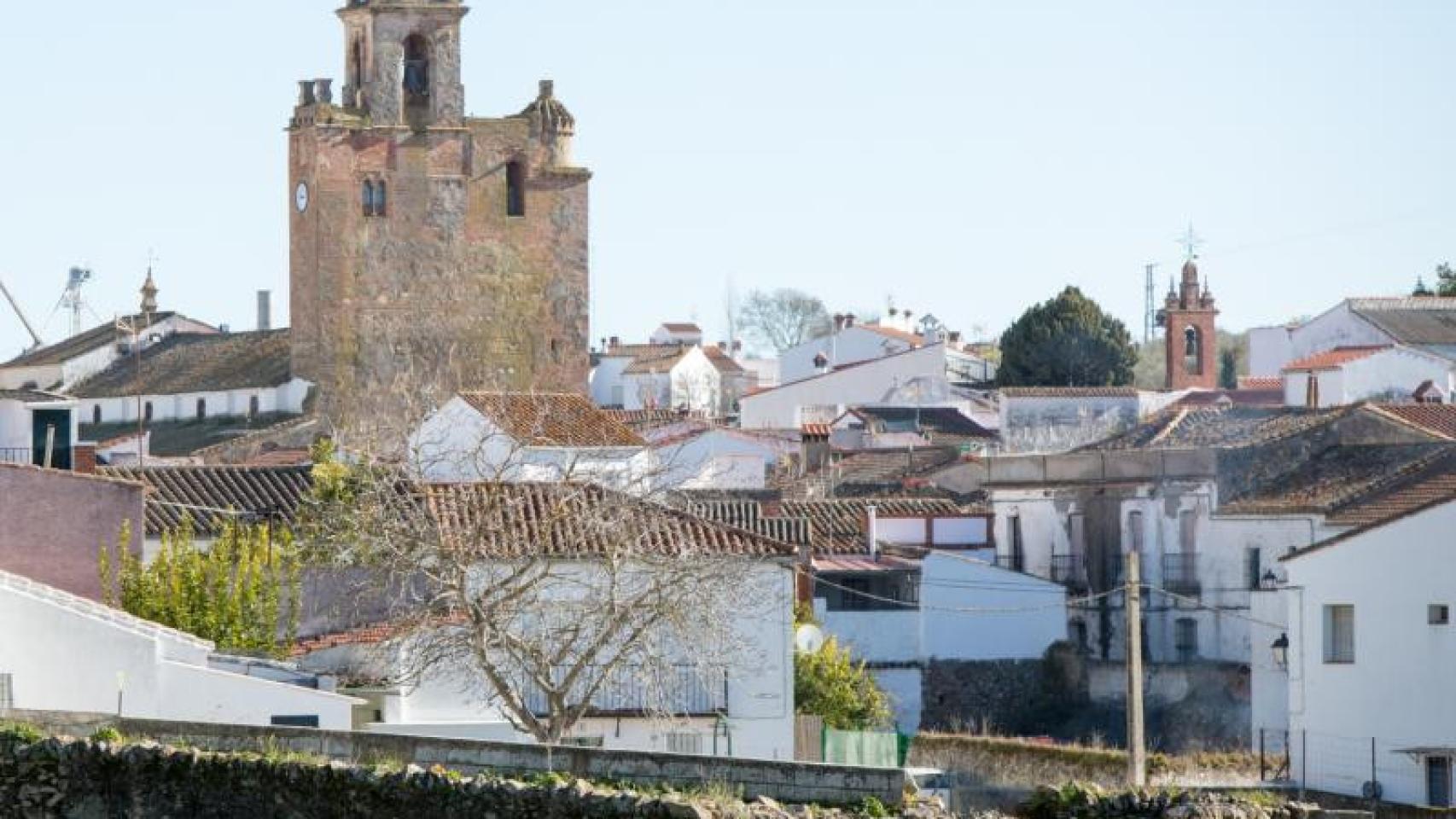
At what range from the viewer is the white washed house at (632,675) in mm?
31562

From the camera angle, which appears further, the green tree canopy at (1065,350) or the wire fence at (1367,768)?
the green tree canopy at (1065,350)

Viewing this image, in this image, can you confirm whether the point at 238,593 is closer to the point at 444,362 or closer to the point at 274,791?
the point at 274,791

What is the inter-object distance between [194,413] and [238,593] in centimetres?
4422

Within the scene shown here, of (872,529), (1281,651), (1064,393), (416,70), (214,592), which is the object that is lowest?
(1281,651)

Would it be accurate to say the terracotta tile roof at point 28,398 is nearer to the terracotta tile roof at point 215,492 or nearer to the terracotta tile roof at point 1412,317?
the terracotta tile roof at point 215,492

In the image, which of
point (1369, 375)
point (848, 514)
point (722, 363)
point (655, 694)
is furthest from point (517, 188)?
point (655, 694)

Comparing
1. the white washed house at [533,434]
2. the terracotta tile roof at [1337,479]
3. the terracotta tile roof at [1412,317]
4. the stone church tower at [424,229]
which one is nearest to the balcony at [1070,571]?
the terracotta tile roof at [1337,479]

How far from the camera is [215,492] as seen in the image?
4272 centimetres

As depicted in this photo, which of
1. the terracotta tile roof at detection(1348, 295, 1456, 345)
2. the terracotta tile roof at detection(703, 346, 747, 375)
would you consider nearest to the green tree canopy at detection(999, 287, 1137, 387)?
the terracotta tile roof at detection(1348, 295, 1456, 345)

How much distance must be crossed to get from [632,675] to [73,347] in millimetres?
57801

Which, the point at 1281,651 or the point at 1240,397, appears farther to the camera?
the point at 1240,397

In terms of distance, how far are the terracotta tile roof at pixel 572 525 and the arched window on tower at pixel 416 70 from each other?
4327 centimetres

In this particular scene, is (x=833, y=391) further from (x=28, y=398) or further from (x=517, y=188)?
(x=28, y=398)

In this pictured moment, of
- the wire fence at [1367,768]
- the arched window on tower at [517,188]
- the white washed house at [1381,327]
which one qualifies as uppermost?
the arched window on tower at [517,188]
